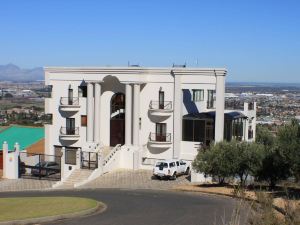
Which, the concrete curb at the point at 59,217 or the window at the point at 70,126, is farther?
the window at the point at 70,126

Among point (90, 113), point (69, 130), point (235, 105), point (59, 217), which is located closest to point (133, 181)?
point (90, 113)

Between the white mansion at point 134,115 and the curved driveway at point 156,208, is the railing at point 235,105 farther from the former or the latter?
the curved driveway at point 156,208

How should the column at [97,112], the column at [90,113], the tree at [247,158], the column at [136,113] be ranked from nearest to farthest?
the tree at [247,158] → the column at [136,113] → the column at [97,112] → the column at [90,113]

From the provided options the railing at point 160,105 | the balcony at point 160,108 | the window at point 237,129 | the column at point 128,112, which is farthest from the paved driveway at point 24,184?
the window at point 237,129

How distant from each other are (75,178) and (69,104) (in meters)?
8.99

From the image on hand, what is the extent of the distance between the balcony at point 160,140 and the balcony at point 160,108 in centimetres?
175

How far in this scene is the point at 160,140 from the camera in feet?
140

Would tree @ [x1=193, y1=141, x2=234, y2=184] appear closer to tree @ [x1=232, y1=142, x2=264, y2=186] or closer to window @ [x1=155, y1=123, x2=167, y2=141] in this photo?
tree @ [x1=232, y1=142, x2=264, y2=186]

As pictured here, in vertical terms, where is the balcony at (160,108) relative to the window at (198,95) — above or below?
below

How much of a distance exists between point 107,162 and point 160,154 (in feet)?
15.6

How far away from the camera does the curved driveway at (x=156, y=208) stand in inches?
810

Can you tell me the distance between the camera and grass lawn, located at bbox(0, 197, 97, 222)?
20.8 m

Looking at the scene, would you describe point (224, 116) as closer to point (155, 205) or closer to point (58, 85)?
point (58, 85)

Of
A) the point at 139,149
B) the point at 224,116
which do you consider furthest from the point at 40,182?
the point at 224,116
